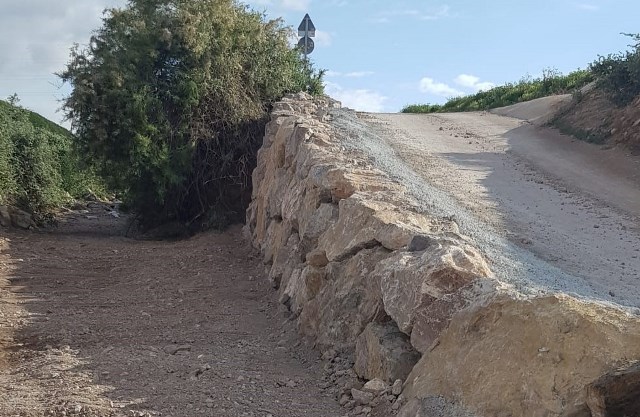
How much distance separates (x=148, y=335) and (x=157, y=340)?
9.1 inches

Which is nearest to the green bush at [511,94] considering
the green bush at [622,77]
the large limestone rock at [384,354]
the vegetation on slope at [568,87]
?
the vegetation on slope at [568,87]

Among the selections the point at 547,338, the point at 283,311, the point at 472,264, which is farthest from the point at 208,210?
the point at 547,338

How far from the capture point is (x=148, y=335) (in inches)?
288

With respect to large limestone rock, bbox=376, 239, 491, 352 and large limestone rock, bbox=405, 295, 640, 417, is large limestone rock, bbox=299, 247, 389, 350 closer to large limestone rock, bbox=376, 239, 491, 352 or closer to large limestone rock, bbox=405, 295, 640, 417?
large limestone rock, bbox=376, 239, 491, 352

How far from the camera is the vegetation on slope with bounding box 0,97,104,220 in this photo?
14.0 metres

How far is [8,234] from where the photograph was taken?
513 inches

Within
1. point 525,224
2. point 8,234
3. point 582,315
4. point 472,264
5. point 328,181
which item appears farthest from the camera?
point 8,234

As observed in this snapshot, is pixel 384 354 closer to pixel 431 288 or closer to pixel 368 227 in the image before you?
pixel 431 288

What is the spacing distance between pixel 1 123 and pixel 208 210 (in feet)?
15.4

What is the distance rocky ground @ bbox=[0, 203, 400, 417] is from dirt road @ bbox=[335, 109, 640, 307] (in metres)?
1.77

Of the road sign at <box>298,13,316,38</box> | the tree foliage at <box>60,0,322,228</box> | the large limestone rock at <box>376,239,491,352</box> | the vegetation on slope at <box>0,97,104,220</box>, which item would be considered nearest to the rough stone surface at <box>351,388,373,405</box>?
the large limestone rock at <box>376,239,491,352</box>

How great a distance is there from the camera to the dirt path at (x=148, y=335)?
5.23 metres

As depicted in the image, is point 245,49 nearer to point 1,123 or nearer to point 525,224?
point 1,123

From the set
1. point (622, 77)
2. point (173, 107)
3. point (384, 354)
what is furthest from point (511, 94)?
point (384, 354)
